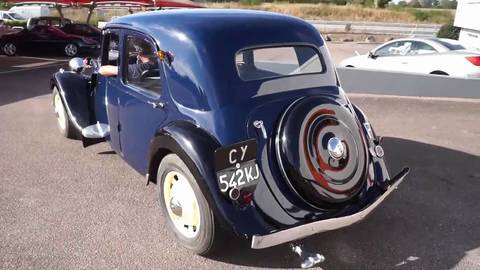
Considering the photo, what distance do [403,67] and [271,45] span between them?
7.27 m

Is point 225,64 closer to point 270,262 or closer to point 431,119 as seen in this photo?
point 270,262

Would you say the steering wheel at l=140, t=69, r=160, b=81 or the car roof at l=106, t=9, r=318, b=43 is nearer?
the car roof at l=106, t=9, r=318, b=43

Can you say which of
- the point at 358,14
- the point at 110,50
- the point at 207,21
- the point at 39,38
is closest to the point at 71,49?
the point at 39,38

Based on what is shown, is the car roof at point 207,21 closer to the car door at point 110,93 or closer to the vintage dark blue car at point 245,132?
the vintage dark blue car at point 245,132

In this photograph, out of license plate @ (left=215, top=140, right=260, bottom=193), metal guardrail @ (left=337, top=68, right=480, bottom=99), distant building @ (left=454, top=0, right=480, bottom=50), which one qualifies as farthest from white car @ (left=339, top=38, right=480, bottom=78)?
license plate @ (left=215, top=140, right=260, bottom=193)

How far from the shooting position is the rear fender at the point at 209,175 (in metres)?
2.96

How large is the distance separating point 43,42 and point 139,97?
1461 centimetres

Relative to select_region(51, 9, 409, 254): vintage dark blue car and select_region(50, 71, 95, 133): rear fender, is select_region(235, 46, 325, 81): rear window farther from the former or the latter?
select_region(50, 71, 95, 133): rear fender

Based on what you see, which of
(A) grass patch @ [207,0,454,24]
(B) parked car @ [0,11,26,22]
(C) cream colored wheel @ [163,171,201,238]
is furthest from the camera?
(A) grass patch @ [207,0,454,24]

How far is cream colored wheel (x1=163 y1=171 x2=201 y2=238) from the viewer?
3281mm

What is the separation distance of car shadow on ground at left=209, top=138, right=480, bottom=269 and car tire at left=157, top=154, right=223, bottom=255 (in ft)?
0.70

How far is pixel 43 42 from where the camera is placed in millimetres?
16766

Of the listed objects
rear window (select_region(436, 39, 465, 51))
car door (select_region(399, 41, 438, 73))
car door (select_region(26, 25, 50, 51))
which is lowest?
car door (select_region(26, 25, 50, 51))

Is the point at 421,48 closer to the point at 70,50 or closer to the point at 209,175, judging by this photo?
the point at 209,175
